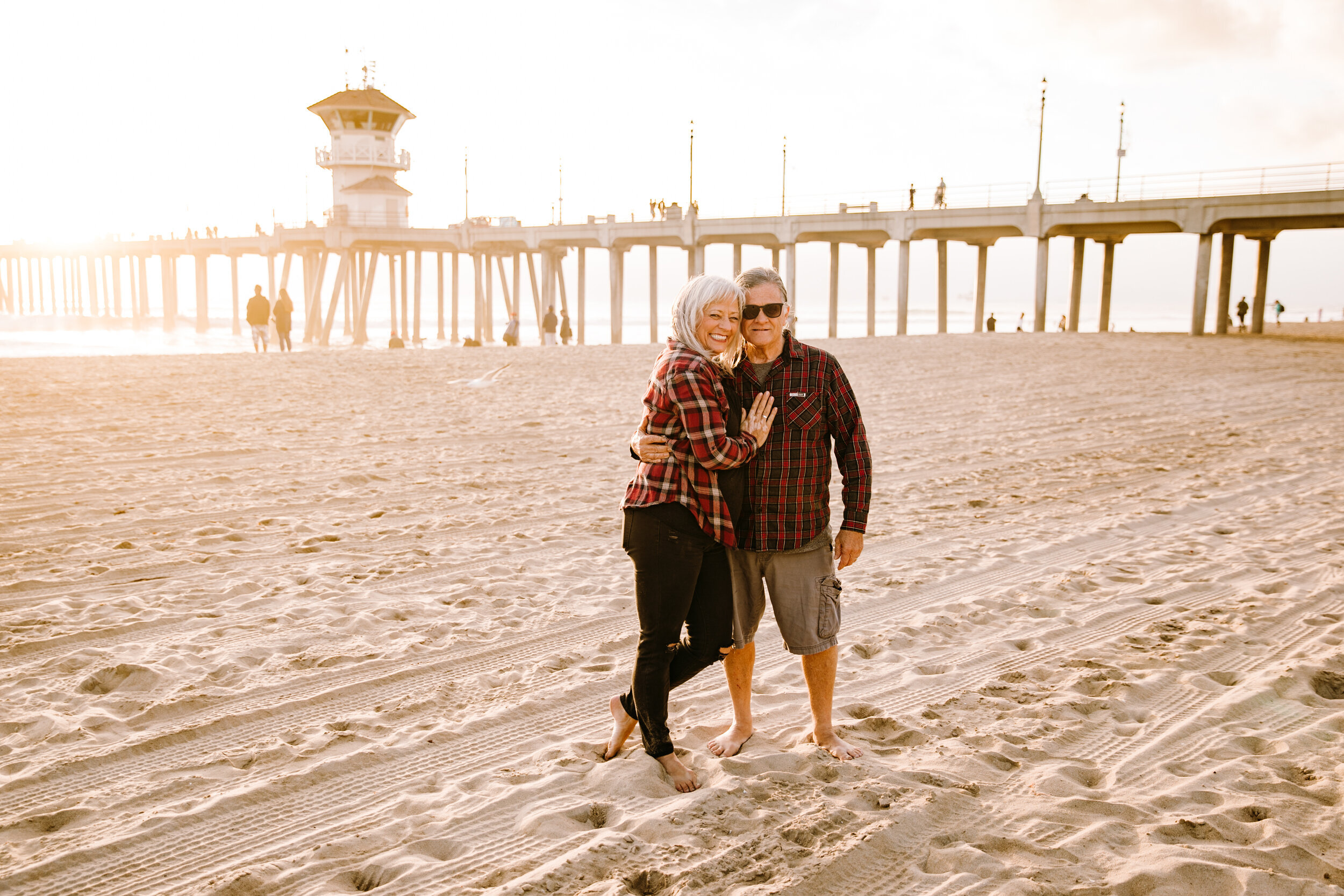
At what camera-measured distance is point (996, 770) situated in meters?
2.85

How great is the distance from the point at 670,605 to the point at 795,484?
51cm

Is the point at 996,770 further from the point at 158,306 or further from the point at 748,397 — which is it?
the point at 158,306

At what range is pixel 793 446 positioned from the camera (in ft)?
8.89

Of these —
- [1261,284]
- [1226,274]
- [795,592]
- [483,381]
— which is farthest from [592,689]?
[1261,284]

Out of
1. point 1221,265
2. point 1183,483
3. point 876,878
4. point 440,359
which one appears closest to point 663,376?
point 876,878

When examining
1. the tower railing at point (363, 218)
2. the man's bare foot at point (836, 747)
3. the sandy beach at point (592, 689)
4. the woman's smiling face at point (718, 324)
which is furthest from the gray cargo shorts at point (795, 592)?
the tower railing at point (363, 218)

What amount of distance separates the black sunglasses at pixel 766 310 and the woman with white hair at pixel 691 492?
0.05 meters

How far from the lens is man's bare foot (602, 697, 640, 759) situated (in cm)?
296

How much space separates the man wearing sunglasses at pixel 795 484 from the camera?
8.83 ft

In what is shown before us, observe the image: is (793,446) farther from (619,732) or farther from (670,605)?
(619,732)

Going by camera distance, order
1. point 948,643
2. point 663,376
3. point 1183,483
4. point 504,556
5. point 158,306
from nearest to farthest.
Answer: point 663,376 → point 948,643 → point 504,556 → point 1183,483 → point 158,306

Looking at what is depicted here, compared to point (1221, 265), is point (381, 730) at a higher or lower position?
lower

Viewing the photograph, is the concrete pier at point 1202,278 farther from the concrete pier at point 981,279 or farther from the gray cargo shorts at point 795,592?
the gray cargo shorts at point 795,592

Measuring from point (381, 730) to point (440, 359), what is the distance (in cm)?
1355
